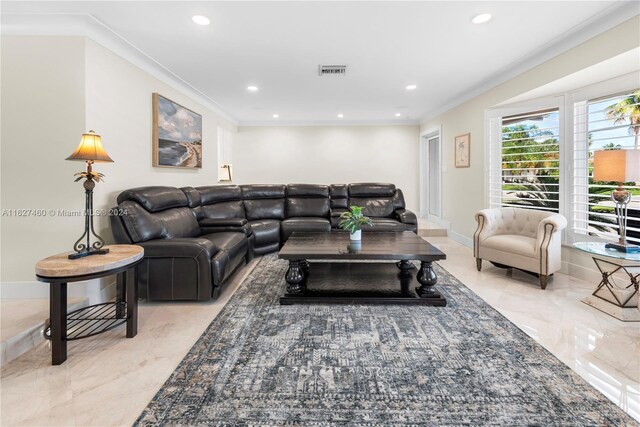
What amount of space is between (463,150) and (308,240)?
137 inches

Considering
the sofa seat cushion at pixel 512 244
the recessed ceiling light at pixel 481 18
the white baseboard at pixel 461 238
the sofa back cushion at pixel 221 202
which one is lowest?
the white baseboard at pixel 461 238

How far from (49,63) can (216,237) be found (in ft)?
7.11

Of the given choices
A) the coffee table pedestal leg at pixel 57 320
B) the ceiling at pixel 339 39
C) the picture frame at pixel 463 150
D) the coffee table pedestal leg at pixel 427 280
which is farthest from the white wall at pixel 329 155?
the coffee table pedestal leg at pixel 57 320

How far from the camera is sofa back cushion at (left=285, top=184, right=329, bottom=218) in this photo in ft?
17.9

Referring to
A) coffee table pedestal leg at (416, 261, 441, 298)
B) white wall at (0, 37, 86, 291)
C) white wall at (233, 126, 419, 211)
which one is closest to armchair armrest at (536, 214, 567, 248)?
coffee table pedestal leg at (416, 261, 441, 298)

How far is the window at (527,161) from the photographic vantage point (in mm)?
3764

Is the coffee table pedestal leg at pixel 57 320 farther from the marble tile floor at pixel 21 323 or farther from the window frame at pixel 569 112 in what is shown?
the window frame at pixel 569 112

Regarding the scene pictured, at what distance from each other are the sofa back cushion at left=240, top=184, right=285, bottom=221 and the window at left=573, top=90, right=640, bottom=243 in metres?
4.14

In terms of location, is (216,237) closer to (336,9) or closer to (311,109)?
(336,9)

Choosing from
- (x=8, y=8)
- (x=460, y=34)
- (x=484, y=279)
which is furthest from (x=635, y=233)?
(x=8, y=8)

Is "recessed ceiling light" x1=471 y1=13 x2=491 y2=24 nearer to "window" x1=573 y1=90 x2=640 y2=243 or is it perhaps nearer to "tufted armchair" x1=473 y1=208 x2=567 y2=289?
"window" x1=573 y1=90 x2=640 y2=243

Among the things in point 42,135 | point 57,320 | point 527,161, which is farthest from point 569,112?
point 42,135

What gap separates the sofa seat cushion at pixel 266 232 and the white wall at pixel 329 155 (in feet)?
9.04

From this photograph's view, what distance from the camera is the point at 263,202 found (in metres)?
5.43
